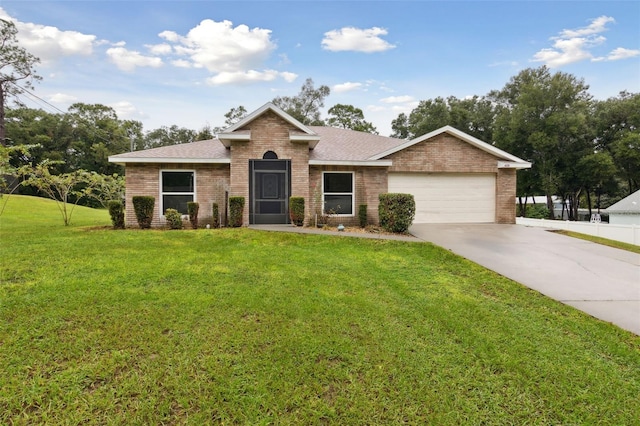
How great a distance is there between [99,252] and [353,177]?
926 centimetres

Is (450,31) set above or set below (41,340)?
above

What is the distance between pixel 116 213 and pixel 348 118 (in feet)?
93.4

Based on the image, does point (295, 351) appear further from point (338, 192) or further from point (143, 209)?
point (338, 192)

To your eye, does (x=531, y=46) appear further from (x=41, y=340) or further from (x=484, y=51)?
(x=41, y=340)

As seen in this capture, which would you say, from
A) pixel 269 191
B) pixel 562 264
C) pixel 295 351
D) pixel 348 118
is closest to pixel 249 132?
pixel 269 191

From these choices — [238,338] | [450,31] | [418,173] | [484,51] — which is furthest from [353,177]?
[238,338]

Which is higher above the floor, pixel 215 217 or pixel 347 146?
pixel 347 146

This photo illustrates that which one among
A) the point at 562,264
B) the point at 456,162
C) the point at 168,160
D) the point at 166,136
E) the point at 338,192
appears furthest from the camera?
the point at 166,136

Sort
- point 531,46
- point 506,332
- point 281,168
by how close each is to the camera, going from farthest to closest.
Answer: point 531,46 < point 281,168 < point 506,332

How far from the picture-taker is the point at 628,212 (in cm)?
2473

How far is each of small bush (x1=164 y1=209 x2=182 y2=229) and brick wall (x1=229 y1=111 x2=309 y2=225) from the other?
2.03 meters

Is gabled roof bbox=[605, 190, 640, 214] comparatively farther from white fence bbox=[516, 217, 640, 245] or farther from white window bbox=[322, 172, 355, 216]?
white window bbox=[322, 172, 355, 216]

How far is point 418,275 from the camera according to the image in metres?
6.37

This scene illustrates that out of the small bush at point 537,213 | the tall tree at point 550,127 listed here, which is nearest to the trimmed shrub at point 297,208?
the tall tree at point 550,127
